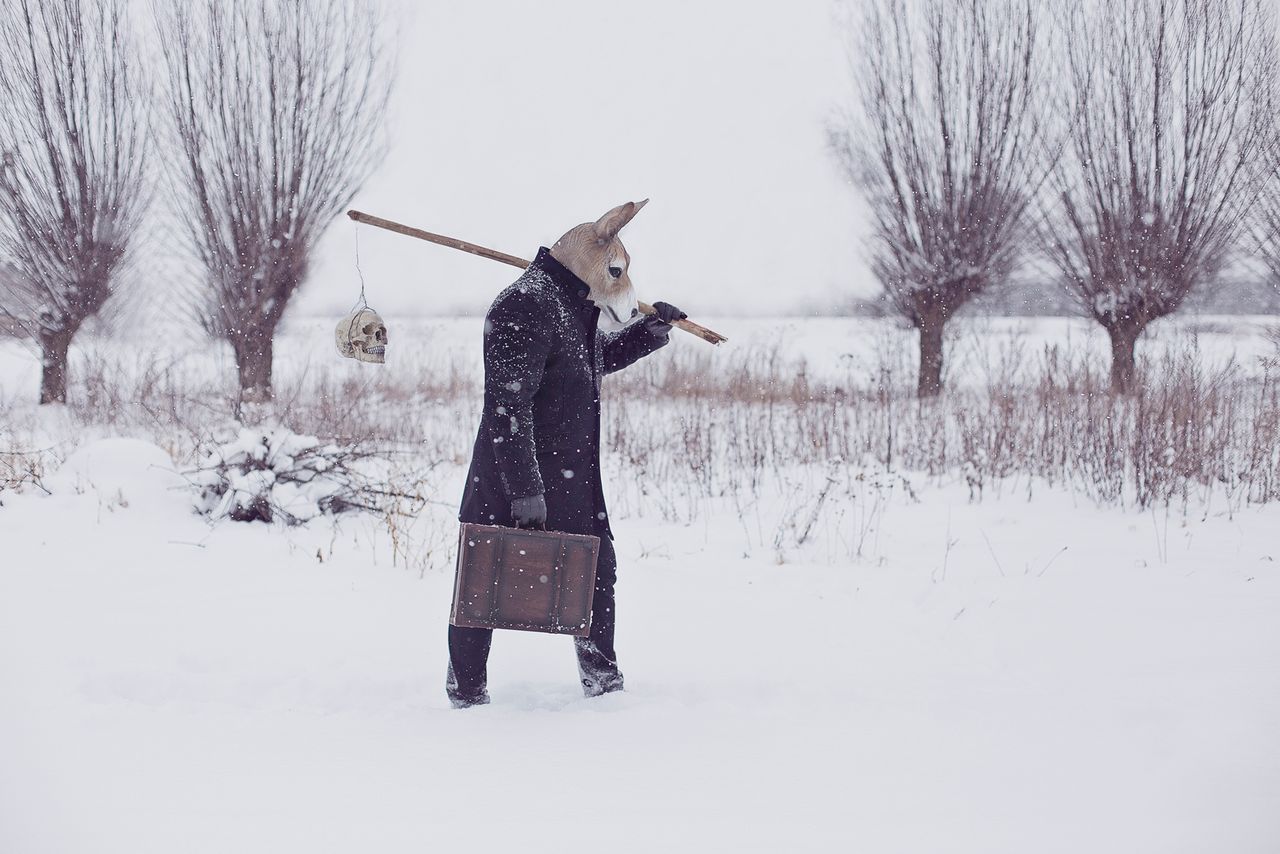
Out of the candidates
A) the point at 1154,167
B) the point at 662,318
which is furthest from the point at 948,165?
the point at 662,318

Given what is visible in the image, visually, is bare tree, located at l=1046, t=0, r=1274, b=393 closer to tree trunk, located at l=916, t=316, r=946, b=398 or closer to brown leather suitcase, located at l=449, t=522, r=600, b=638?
A: tree trunk, located at l=916, t=316, r=946, b=398

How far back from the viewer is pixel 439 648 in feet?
11.0

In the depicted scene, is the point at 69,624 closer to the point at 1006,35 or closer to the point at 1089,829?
the point at 1089,829

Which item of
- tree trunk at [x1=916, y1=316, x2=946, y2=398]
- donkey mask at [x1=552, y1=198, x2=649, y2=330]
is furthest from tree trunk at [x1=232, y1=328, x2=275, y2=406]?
tree trunk at [x1=916, y1=316, x2=946, y2=398]

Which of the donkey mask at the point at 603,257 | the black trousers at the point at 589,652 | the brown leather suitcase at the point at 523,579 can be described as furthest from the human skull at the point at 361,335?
the black trousers at the point at 589,652

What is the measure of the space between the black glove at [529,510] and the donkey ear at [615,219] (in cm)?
88

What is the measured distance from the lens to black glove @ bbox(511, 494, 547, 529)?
2.41 metres

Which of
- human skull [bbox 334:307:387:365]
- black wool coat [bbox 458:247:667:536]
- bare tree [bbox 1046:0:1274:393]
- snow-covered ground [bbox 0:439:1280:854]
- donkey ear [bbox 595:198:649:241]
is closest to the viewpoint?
snow-covered ground [bbox 0:439:1280:854]

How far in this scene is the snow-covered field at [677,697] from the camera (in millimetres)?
1919

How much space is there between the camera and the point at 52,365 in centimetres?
1095

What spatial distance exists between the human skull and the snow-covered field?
47.8 inches

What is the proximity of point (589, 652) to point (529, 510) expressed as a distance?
0.65m

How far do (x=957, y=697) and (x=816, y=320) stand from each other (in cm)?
2640

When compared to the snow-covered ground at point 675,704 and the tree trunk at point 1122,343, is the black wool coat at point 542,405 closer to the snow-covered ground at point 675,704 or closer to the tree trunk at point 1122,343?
the snow-covered ground at point 675,704
